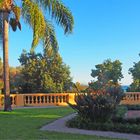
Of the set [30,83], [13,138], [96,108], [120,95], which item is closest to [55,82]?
[30,83]

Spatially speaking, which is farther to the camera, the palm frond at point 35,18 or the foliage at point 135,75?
the foliage at point 135,75

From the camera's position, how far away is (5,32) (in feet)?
77.7

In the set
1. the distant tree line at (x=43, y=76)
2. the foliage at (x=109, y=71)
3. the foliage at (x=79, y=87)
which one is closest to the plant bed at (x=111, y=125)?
the foliage at (x=79, y=87)

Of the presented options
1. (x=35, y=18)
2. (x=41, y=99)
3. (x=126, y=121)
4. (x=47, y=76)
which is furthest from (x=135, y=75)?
(x=126, y=121)

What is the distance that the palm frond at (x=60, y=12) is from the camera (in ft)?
76.9

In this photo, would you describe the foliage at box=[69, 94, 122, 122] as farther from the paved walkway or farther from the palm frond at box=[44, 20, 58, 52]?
the palm frond at box=[44, 20, 58, 52]

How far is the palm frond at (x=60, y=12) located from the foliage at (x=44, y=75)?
51.9 ft

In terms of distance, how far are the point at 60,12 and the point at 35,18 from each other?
171 cm

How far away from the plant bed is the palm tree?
26.9 feet

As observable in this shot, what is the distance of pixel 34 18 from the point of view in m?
22.7

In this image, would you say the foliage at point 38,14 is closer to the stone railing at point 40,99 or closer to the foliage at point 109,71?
the stone railing at point 40,99

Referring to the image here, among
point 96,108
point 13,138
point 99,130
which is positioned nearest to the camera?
point 13,138

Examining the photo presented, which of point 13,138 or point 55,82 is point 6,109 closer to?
point 13,138

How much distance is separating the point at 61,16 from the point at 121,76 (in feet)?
75.6
